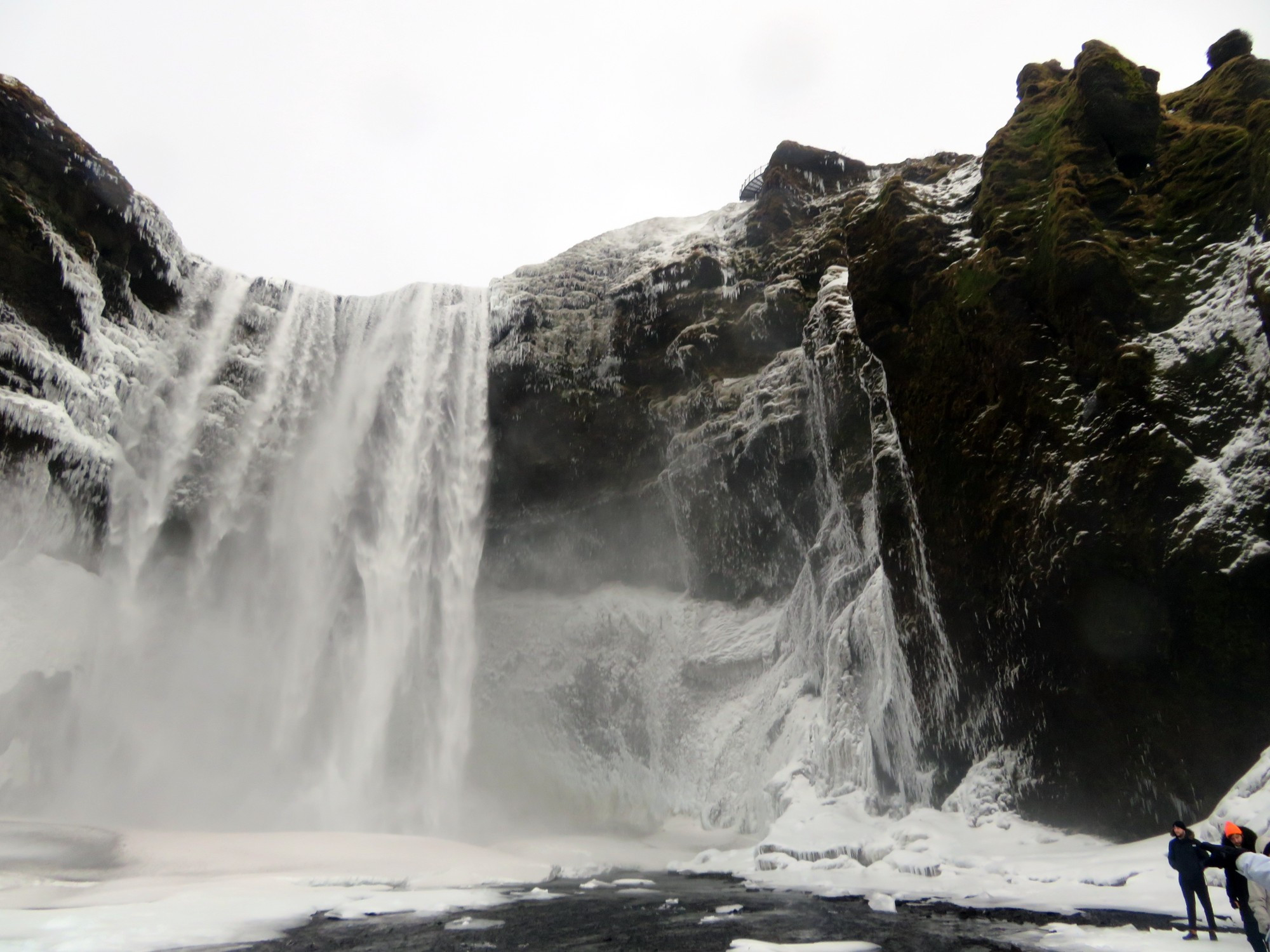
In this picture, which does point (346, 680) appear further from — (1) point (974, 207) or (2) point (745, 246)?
(1) point (974, 207)

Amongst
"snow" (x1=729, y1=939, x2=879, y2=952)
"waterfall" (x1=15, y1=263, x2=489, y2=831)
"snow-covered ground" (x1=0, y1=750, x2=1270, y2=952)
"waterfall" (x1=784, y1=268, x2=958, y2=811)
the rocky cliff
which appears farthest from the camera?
"waterfall" (x1=15, y1=263, x2=489, y2=831)

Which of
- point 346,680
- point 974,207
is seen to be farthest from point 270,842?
point 974,207

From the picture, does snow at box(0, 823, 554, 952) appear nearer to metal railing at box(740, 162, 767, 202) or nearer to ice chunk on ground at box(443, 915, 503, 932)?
ice chunk on ground at box(443, 915, 503, 932)

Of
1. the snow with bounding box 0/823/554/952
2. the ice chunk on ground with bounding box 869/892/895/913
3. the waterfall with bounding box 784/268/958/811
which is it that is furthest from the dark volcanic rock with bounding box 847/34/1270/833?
the snow with bounding box 0/823/554/952

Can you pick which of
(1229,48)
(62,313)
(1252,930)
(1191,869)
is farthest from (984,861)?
(62,313)

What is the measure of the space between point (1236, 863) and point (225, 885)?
11.5 meters

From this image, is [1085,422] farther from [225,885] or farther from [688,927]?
[225,885]

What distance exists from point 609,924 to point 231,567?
775 inches

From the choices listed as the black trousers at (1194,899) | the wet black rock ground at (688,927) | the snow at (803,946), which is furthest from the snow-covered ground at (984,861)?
the snow at (803,946)

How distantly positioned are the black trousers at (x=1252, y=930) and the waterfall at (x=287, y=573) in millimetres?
19474

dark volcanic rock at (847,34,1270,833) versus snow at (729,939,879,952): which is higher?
dark volcanic rock at (847,34,1270,833)

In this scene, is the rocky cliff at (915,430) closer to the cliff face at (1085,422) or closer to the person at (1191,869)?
the cliff face at (1085,422)

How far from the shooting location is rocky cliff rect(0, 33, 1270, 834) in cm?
981

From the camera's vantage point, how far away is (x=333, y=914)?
9258mm
